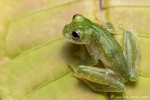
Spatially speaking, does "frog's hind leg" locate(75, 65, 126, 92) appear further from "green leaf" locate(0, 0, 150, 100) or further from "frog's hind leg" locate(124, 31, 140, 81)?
"frog's hind leg" locate(124, 31, 140, 81)

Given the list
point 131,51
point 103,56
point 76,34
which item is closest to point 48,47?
point 76,34

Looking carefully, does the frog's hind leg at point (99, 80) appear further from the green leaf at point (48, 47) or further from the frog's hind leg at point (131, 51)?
the frog's hind leg at point (131, 51)

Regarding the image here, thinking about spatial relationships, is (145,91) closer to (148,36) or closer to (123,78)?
(123,78)

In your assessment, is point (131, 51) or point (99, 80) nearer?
point (99, 80)

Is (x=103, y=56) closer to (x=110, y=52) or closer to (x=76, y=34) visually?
(x=110, y=52)

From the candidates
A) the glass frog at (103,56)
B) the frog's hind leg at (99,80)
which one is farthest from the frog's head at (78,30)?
the frog's hind leg at (99,80)

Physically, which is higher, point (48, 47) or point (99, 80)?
point (48, 47)

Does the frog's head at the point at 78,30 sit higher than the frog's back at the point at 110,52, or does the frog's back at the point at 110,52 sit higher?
the frog's head at the point at 78,30
